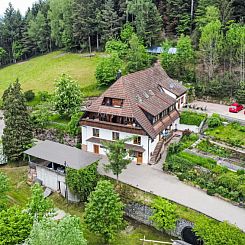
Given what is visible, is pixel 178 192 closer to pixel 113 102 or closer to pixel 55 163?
pixel 113 102

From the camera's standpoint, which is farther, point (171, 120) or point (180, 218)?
point (171, 120)

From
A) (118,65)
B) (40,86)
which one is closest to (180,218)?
(118,65)

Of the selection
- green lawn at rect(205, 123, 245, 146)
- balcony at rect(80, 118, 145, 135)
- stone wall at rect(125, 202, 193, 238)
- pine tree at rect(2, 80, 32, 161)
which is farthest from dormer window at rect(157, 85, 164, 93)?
stone wall at rect(125, 202, 193, 238)

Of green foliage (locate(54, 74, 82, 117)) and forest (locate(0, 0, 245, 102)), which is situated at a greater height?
forest (locate(0, 0, 245, 102))

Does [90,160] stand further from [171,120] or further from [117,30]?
[117,30]

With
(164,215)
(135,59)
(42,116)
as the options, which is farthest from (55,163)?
(135,59)

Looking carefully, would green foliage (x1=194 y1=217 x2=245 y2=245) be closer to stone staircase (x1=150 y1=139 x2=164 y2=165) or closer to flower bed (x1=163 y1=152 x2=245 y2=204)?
flower bed (x1=163 y1=152 x2=245 y2=204)

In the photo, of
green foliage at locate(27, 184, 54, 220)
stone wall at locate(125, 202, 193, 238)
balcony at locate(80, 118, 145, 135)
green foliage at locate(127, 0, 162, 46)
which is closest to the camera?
green foliage at locate(27, 184, 54, 220)
